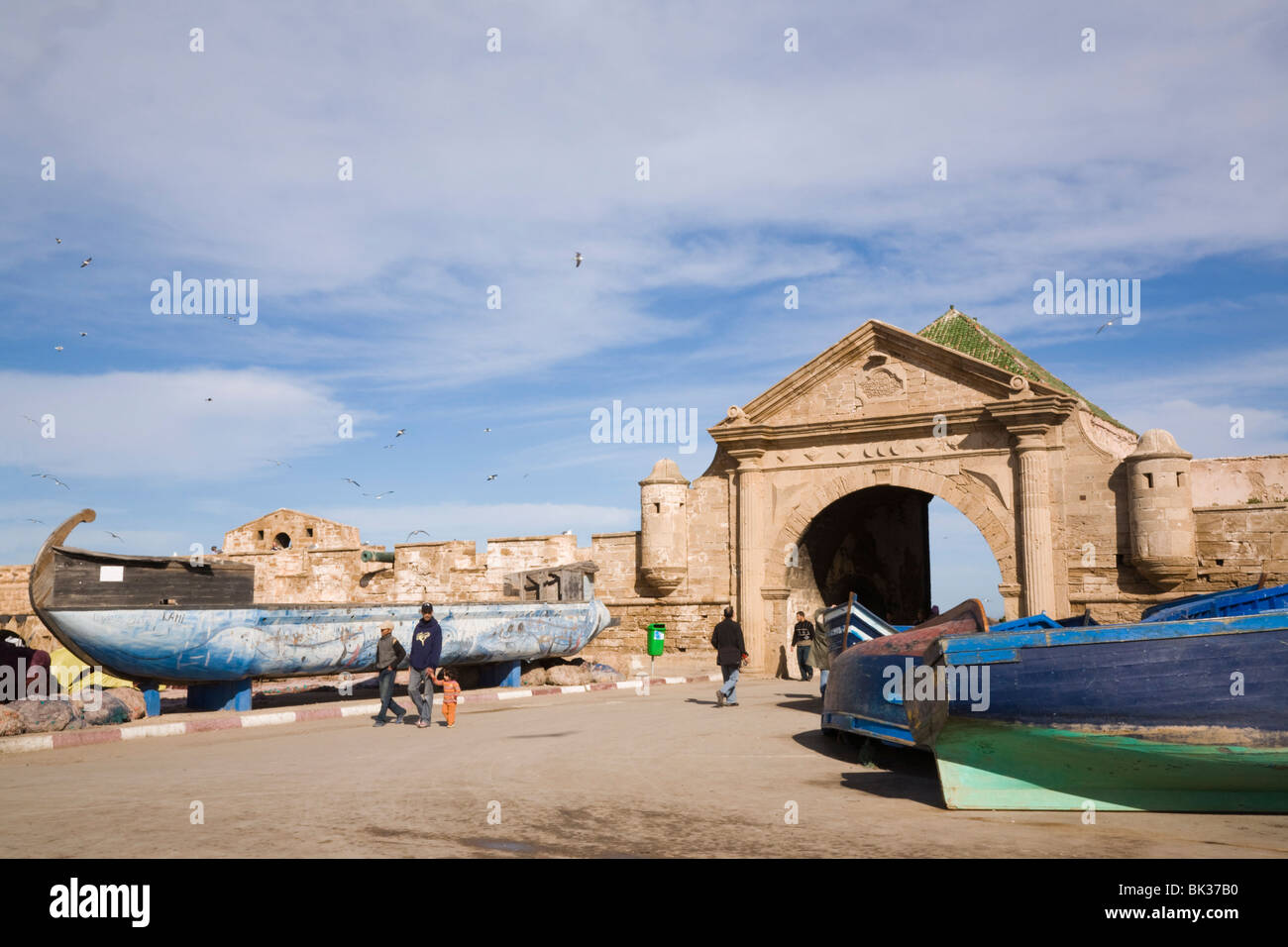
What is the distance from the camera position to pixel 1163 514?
18.4 meters

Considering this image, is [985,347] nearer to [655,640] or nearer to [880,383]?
[880,383]

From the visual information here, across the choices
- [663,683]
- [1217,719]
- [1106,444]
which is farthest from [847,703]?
[1106,444]

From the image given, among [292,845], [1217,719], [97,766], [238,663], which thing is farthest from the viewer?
[238,663]

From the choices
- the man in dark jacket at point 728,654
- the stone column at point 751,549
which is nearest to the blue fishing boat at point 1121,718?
the man in dark jacket at point 728,654

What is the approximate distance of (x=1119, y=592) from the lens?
1903 cm

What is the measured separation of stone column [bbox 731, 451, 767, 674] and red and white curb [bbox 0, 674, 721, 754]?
17.9ft

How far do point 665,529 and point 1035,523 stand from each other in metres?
7.77

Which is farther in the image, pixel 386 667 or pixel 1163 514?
pixel 1163 514

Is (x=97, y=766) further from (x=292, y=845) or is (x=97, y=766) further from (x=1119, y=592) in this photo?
(x=1119, y=592)

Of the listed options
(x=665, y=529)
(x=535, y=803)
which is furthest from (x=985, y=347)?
(x=535, y=803)

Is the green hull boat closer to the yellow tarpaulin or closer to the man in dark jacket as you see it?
the man in dark jacket

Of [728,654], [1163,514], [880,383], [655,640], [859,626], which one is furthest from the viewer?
[655,640]

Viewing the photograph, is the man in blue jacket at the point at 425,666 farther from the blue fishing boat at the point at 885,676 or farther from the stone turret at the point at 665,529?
the stone turret at the point at 665,529
